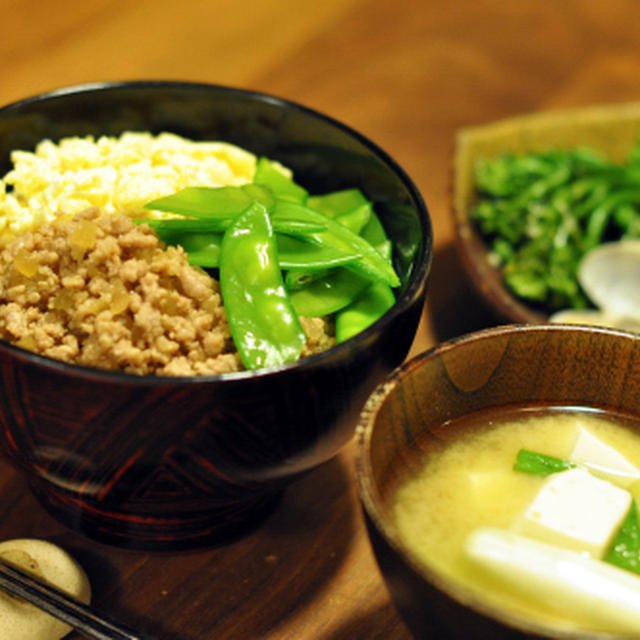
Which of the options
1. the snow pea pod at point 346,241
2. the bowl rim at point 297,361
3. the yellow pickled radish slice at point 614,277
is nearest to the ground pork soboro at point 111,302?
the bowl rim at point 297,361

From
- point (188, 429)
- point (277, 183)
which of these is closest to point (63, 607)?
point (188, 429)

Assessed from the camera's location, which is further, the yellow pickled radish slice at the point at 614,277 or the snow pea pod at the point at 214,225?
the yellow pickled radish slice at the point at 614,277

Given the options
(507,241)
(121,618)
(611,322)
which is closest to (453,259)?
(507,241)

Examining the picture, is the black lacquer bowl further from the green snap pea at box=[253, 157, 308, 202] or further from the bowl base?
the green snap pea at box=[253, 157, 308, 202]

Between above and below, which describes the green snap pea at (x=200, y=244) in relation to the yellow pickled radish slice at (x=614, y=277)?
above

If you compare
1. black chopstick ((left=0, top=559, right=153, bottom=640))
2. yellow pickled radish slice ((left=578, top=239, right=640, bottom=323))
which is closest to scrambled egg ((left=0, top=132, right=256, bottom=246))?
black chopstick ((left=0, top=559, right=153, bottom=640))

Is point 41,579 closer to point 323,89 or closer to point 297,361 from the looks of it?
point 297,361

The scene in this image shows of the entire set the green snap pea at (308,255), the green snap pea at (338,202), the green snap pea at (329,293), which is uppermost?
the green snap pea at (308,255)

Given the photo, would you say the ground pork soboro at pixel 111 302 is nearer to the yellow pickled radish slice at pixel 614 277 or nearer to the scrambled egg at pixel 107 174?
the scrambled egg at pixel 107 174
